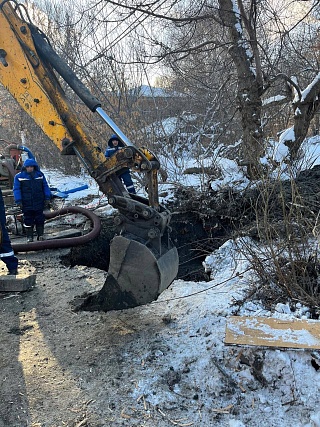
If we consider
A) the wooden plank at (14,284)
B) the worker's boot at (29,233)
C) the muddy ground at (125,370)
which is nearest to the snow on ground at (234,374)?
the muddy ground at (125,370)

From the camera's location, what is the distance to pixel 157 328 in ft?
12.9

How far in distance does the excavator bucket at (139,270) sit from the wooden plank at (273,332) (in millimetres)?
775

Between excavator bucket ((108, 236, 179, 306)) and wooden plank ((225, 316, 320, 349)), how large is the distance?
78cm

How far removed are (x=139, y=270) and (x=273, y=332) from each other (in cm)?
134

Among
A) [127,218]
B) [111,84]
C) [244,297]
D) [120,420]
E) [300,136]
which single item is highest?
[111,84]

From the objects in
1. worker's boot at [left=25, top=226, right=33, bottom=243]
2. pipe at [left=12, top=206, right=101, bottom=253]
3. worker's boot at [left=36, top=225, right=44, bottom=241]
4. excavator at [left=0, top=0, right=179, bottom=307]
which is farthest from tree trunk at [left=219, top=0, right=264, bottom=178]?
excavator at [left=0, top=0, right=179, bottom=307]

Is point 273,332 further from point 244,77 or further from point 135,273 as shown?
point 244,77

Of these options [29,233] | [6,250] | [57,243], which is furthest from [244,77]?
[6,250]

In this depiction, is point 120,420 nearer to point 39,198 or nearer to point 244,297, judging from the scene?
point 244,297

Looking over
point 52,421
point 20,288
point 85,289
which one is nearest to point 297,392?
point 52,421

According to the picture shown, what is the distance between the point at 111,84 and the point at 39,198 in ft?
24.3

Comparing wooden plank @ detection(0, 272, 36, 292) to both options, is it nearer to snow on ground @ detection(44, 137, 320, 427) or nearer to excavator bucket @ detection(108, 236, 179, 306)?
excavator bucket @ detection(108, 236, 179, 306)

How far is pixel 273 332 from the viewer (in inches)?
126

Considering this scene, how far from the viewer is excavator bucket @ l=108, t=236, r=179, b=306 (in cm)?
374
